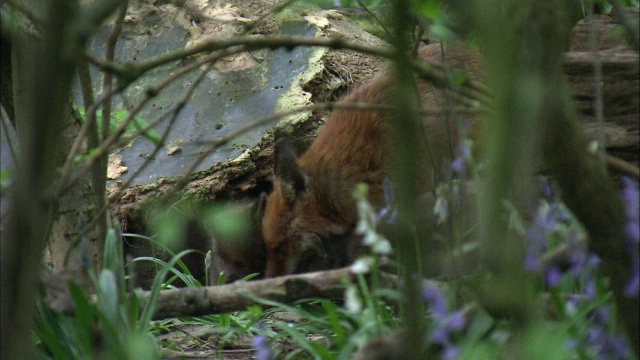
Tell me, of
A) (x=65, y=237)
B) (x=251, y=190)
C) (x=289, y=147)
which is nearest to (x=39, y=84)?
(x=65, y=237)

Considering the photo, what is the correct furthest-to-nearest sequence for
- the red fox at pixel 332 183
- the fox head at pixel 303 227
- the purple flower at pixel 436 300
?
1. the fox head at pixel 303 227
2. the red fox at pixel 332 183
3. the purple flower at pixel 436 300

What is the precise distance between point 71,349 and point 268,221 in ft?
9.01

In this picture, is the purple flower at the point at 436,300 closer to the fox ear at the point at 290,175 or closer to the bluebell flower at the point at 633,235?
the bluebell flower at the point at 633,235

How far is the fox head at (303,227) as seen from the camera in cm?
577

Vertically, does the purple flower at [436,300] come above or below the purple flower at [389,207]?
below

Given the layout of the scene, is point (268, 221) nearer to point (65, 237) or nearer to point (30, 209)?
point (65, 237)

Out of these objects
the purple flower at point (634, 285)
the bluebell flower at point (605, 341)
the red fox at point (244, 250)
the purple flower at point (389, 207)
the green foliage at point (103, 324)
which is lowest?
the red fox at point (244, 250)

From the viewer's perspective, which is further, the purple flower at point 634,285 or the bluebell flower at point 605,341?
the bluebell flower at point 605,341

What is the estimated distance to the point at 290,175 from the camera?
227 inches

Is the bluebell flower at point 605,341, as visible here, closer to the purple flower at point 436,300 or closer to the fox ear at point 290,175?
the purple flower at point 436,300

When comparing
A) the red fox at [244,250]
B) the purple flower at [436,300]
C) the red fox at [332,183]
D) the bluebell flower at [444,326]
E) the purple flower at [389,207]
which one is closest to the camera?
the bluebell flower at [444,326]

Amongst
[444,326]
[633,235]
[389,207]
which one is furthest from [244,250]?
[633,235]

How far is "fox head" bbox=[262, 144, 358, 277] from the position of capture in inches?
227

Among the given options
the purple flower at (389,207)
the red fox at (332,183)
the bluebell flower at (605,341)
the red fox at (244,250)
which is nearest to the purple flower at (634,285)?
the bluebell flower at (605,341)
